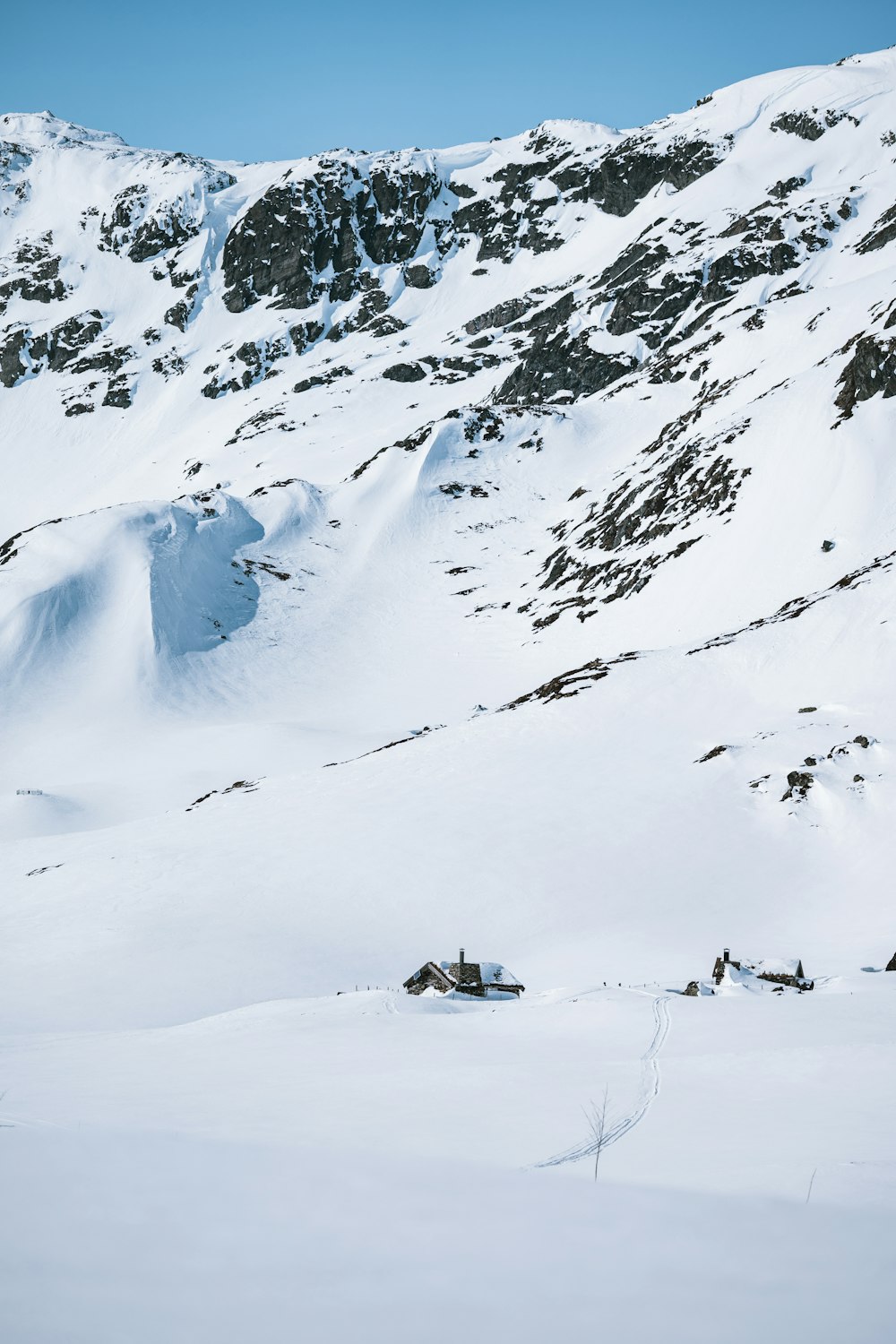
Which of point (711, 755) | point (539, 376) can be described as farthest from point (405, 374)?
point (711, 755)

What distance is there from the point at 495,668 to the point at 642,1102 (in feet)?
203

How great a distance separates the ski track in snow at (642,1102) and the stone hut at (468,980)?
9.10 metres

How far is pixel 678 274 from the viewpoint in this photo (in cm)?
13300

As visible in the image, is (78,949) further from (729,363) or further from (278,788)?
(729,363)

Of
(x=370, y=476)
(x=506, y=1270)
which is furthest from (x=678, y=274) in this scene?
(x=506, y=1270)

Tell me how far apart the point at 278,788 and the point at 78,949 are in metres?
16.8

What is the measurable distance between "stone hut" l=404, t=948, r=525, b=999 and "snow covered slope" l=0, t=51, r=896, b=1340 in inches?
41.8

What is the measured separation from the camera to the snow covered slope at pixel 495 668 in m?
19.2

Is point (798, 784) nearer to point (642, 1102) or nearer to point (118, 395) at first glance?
point (642, 1102)

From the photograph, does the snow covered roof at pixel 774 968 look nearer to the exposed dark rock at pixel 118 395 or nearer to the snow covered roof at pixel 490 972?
the snow covered roof at pixel 490 972

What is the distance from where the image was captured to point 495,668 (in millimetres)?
73312

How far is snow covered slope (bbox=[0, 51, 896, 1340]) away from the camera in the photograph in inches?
757

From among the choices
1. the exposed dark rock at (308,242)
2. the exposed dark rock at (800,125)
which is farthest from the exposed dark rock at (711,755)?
the exposed dark rock at (308,242)

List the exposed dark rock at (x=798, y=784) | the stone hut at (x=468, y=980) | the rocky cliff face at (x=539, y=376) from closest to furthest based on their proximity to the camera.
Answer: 1. the stone hut at (x=468, y=980)
2. the exposed dark rock at (x=798, y=784)
3. the rocky cliff face at (x=539, y=376)
